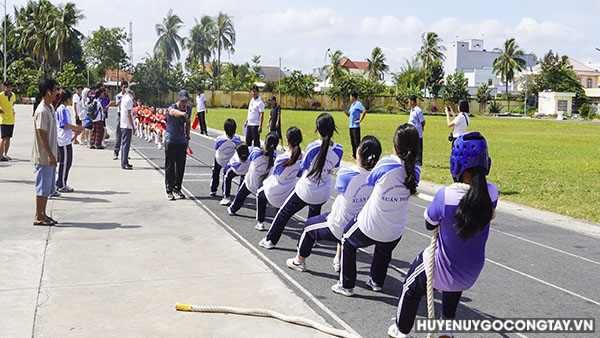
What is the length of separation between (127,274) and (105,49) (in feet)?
250

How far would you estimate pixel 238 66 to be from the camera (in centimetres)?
9438

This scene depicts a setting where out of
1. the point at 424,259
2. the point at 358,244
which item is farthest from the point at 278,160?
the point at 424,259

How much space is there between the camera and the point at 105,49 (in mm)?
76125

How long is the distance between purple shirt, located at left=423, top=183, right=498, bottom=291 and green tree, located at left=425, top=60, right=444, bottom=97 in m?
82.4

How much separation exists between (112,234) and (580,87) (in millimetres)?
93336

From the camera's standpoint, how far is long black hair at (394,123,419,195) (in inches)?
182

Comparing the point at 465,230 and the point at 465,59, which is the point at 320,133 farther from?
the point at 465,59

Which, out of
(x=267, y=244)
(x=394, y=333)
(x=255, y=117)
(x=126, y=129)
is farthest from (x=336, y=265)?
(x=255, y=117)

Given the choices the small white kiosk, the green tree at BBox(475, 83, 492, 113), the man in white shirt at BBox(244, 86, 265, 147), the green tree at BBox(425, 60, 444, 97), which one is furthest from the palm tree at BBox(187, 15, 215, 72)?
the man in white shirt at BBox(244, 86, 265, 147)

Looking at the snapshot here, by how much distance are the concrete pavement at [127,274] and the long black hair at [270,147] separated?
1.12 metres

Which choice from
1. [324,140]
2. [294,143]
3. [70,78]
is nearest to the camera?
[324,140]

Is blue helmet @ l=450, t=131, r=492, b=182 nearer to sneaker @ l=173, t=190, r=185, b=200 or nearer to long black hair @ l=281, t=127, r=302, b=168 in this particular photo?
long black hair @ l=281, t=127, r=302, b=168

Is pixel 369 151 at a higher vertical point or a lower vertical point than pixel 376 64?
lower

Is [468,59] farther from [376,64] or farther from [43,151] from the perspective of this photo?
[43,151]
